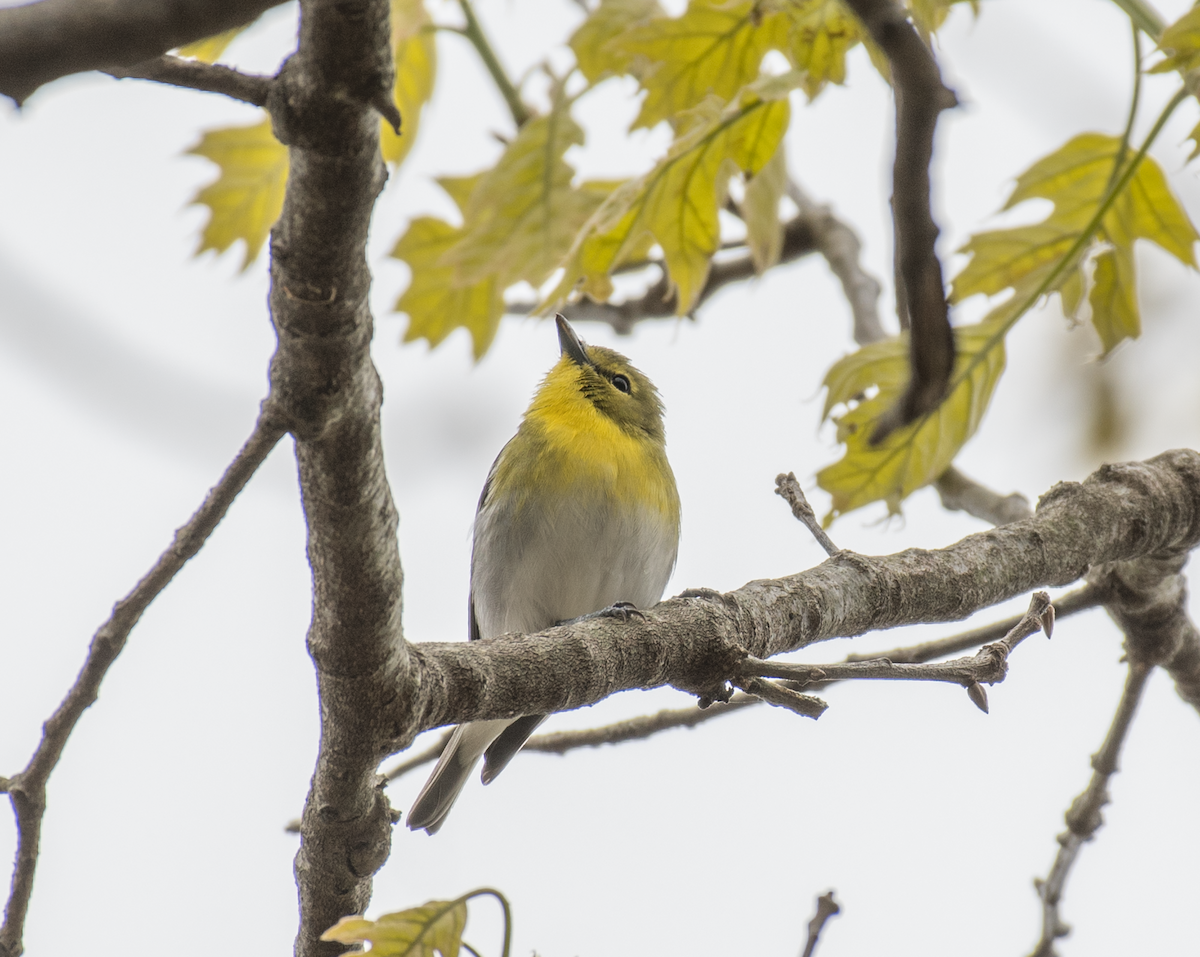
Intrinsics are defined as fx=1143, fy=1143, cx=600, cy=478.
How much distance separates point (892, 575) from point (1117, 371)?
1806 millimetres

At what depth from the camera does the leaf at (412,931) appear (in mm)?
2230

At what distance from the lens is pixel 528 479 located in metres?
5.14

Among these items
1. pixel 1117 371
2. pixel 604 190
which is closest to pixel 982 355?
→ pixel 1117 371

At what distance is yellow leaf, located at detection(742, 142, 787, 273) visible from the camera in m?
3.59

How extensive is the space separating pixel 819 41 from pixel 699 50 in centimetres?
35

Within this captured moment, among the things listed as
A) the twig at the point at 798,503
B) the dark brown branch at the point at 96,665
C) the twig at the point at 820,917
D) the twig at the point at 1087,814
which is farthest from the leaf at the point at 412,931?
the twig at the point at 1087,814

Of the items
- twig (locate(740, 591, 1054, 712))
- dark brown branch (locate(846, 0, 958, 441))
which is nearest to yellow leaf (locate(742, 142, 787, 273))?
twig (locate(740, 591, 1054, 712))

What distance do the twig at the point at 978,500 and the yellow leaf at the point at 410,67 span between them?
2190 millimetres

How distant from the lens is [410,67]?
13.1 feet

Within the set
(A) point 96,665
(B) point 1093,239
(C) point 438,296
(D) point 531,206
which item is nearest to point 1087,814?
(B) point 1093,239

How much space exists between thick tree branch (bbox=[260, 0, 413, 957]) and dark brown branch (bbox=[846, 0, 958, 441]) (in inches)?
22.9

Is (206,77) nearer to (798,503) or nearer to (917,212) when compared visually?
(917,212)

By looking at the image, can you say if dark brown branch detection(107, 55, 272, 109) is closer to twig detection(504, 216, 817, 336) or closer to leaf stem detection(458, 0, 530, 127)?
leaf stem detection(458, 0, 530, 127)

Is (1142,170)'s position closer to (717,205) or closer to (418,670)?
(717,205)
